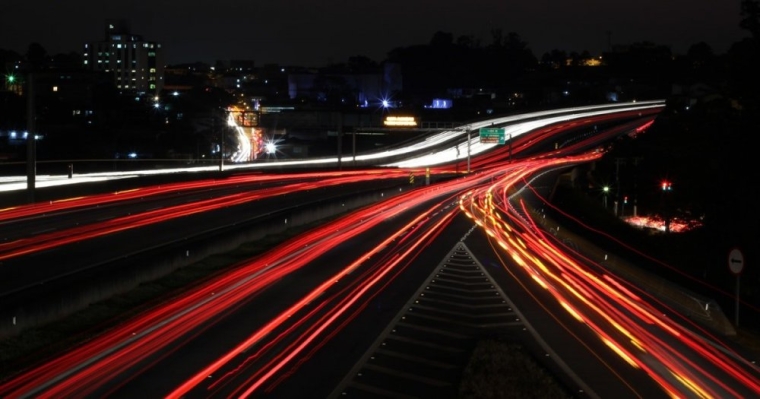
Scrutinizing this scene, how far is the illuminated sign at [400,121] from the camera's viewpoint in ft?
302

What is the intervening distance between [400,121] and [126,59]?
3049 inches

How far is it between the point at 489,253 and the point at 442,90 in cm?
15668

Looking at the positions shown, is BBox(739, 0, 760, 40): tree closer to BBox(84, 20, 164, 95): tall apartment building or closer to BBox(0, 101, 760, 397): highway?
BBox(0, 101, 760, 397): highway

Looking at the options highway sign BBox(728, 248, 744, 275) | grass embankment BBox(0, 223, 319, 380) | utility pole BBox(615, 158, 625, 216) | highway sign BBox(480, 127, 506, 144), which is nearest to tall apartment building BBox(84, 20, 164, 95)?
highway sign BBox(480, 127, 506, 144)

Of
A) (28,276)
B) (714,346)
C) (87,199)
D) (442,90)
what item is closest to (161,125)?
(87,199)

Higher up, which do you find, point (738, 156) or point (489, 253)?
point (738, 156)

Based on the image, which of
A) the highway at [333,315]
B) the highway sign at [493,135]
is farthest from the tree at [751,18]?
the highway sign at [493,135]

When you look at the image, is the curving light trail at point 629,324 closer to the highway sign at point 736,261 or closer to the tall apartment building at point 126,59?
the highway sign at point 736,261

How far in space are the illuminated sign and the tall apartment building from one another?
71.2 m

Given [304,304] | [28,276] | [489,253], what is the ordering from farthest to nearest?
[489,253]
[28,276]
[304,304]

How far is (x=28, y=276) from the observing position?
2145 cm

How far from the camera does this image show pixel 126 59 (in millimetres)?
154750

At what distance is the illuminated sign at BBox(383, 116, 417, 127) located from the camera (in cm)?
9219

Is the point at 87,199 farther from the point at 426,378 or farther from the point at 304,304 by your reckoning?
the point at 426,378
